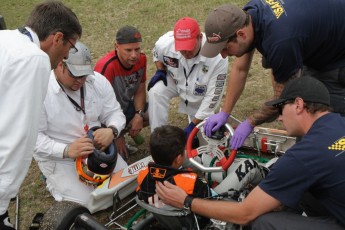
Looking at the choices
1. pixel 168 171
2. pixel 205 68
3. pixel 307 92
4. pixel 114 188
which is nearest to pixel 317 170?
pixel 307 92

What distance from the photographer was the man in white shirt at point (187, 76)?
3929 millimetres

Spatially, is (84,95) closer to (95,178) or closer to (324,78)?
(95,178)

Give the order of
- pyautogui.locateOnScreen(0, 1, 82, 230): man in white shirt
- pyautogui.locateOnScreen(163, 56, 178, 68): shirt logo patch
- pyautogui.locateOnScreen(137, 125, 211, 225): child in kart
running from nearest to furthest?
1. pyautogui.locateOnScreen(0, 1, 82, 230): man in white shirt
2. pyautogui.locateOnScreen(137, 125, 211, 225): child in kart
3. pyautogui.locateOnScreen(163, 56, 178, 68): shirt logo patch

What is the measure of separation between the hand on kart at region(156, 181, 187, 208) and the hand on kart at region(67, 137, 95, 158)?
35.8 inches

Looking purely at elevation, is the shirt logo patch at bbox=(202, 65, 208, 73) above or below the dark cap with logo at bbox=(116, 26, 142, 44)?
below

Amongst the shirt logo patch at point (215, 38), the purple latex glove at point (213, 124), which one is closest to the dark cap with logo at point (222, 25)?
the shirt logo patch at point (215, 38)

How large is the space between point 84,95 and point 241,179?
1523 millimetres

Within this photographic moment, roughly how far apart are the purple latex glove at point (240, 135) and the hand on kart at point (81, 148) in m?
1.14

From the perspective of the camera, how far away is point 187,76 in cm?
428

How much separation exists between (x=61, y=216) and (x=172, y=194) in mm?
833

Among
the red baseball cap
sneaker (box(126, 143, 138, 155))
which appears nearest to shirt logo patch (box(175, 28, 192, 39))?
the red baseball cap

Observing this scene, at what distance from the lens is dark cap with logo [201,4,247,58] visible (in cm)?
292

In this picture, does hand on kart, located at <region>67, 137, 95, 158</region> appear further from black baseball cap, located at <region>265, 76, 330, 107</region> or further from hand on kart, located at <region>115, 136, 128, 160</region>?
black baseball cap, located at <region>265, 76, 330, 107</region>

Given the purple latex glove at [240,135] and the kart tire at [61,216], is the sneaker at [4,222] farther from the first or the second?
the purple latex glove at [240,135]
